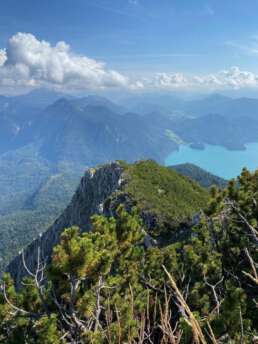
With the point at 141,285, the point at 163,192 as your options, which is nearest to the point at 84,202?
the point at 163,192

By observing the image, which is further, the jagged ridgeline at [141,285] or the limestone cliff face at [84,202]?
the limestone cliff face at [84,202]

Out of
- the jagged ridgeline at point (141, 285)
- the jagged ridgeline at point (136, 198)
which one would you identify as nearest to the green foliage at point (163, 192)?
the jagged ridgeline at point (136, 198)

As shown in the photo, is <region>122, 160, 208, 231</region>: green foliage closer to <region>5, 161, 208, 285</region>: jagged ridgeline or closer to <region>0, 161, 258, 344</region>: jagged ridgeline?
<region>5, 161, 208, 285</region>: jagged ridgeline

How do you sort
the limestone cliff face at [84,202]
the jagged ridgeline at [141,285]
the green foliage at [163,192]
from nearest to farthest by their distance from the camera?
the jagged ridgeline at [141,285], the green foliage at [163,192], the limestone cliff face at [84,202]

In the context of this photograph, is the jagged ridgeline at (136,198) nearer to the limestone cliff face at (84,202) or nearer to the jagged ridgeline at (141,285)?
the limestone cliff face at (84,202)

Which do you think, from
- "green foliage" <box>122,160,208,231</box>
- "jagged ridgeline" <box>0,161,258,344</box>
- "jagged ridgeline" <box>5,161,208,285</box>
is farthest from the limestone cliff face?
"jagged ridgeline" <box>0,161,258,344</box>

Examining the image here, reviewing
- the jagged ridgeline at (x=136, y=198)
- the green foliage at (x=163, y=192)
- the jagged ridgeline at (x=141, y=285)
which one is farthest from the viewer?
the green foliage at (x=163, y=192)

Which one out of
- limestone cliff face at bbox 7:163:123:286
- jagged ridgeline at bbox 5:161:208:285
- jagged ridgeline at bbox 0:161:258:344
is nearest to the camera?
jagged ridgeline at bbox 0:161:258:344
